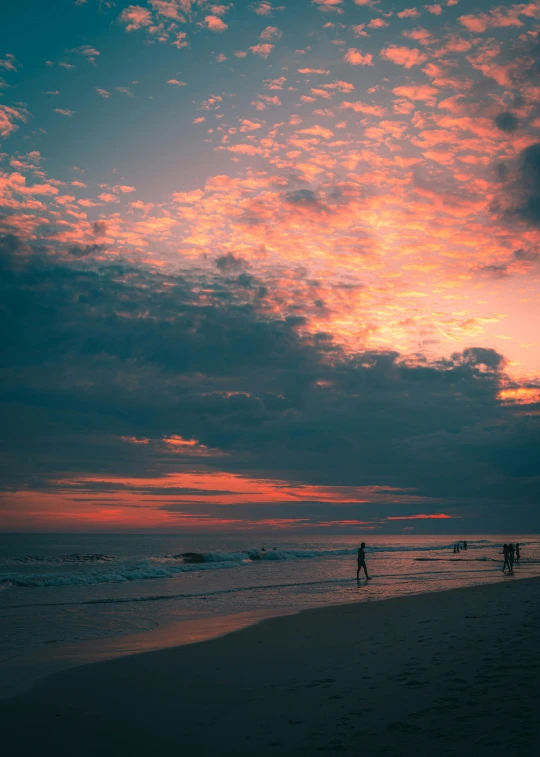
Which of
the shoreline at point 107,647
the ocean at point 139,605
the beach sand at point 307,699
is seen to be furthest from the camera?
the ocean at point 139,605

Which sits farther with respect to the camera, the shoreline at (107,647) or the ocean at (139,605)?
the ocean at (139,605)

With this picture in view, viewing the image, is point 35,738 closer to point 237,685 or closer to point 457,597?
point 237,685

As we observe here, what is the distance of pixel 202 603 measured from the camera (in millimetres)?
25203

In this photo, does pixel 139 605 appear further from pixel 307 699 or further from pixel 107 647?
pixel 307 699

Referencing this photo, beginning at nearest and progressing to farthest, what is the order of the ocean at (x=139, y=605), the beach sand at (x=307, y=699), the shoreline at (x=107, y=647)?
the beach sand at (x=307, y=699) → the shoreline at (x=107, y=647) → the ocean at (x=139, y=605)

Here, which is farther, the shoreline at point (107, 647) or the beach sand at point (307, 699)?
the shoreline at point (107, 647)

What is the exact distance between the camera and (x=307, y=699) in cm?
899

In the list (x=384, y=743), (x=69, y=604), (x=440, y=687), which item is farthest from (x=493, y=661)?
(x=69, y=604)

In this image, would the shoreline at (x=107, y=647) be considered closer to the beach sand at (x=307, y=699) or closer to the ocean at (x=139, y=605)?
the ocean at (x=139, y=605)

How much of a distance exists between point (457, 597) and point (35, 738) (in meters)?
18.5

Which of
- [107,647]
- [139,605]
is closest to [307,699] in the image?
[107,647]

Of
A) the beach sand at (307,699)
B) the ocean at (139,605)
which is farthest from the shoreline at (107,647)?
the beach sand at (307,699)

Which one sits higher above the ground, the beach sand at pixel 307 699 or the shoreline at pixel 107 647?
the beach sand at pixel 307 699

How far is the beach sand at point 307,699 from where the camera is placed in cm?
699
